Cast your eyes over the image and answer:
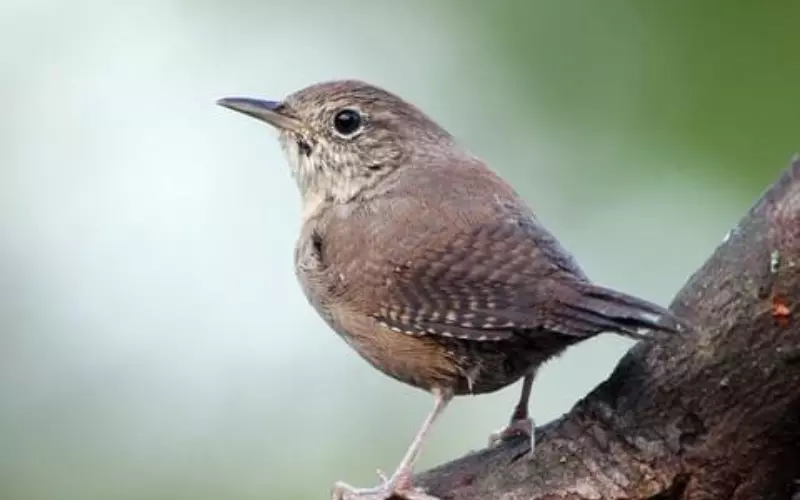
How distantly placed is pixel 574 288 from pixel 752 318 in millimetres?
478

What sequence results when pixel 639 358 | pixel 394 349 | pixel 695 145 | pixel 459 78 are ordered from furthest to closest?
pixel 459 78, pixel 695 145, pixel 394 349, pixel 639 358

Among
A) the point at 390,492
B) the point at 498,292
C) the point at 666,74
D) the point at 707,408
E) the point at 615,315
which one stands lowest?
the point at 390,492

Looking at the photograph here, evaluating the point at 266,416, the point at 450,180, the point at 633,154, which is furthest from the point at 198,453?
the point at 450,180

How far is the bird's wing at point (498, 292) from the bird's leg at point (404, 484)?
23 cm

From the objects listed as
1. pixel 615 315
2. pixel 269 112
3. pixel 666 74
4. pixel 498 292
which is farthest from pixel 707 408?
pixel 666 74

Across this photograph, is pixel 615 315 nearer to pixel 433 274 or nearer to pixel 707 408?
pixel 707 408

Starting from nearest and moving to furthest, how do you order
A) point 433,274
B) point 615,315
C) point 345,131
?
point 615,315 → point 433,274 → point 345,131

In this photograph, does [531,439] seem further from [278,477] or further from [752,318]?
[278,477]

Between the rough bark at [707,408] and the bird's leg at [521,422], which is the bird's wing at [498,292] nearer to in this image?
the rough bark at [707,408]

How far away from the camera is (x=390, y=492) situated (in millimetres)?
3627

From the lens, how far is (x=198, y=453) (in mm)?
7430

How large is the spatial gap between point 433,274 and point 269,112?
1.11m

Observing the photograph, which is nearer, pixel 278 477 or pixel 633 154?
pixel 278 477

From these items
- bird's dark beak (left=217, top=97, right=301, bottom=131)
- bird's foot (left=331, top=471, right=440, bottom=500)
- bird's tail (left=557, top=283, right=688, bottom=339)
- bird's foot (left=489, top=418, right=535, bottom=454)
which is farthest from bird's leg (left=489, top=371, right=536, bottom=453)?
bird's dark beak (left=217, top=97, right=301, bottom=131)
